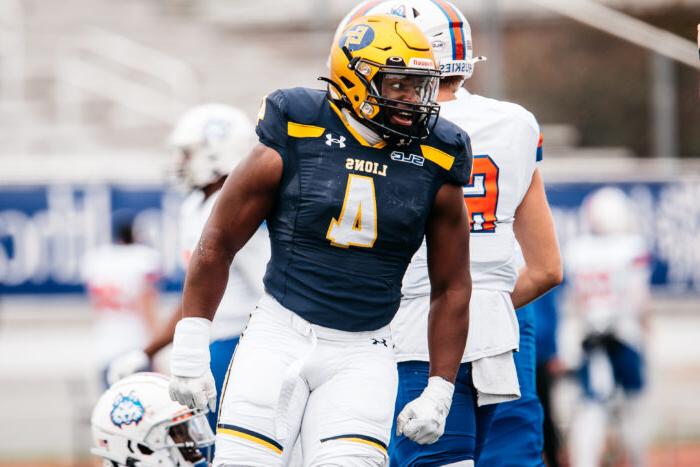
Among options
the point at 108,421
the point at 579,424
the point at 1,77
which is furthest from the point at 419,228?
the point at 1,77

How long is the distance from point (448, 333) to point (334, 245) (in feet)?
1.64

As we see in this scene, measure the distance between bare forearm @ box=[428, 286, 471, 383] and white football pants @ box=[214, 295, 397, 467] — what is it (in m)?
0.16

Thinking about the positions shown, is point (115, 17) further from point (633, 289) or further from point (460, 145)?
point (460, 145)

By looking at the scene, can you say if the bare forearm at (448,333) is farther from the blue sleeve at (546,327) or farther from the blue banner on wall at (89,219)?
the blue banner on wall at (89,219)

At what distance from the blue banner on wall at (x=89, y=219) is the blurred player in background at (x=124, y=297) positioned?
335 cm

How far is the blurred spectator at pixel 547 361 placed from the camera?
8.34 m

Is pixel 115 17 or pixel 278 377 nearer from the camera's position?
pixel 278 377

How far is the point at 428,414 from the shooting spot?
4379mm

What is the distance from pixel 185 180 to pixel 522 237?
1970mm

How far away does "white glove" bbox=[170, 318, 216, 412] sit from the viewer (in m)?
4.37

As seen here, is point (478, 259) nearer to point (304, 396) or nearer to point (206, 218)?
point (304, 396)

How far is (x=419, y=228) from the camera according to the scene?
4422mm

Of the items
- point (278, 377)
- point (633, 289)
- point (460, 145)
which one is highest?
point (460, 145)

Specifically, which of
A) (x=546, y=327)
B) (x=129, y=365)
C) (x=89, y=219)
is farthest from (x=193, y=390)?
(x=89, y=219)
